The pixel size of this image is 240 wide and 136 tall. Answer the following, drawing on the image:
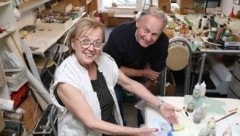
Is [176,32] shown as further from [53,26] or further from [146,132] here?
[146,132]

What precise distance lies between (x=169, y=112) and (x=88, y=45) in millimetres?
624

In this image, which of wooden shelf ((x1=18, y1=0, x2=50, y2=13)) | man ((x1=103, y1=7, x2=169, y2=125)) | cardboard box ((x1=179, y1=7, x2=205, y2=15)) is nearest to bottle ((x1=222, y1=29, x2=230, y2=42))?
man ((x1=103, y1=7, x2=169, y2=125))

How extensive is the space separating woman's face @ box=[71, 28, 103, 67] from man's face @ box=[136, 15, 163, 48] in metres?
0.41

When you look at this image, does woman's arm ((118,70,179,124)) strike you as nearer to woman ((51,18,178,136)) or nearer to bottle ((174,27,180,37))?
woman ((51,18,178,136))

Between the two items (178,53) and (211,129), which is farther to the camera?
(178,53)

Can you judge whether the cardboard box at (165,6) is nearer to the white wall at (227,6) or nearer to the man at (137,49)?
the white wall at (227,6)

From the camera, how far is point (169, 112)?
54.2 inches

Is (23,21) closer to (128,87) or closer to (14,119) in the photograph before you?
(14,119)

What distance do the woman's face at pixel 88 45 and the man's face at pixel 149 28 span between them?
41 cm

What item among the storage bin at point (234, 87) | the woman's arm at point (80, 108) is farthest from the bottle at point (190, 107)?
the storage bin at point (234, 87)

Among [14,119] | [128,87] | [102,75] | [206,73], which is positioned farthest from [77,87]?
[206,73]

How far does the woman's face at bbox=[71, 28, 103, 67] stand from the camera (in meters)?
1.21

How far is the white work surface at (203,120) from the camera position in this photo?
4.15 feet

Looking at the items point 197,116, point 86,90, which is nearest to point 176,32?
point 197,116
